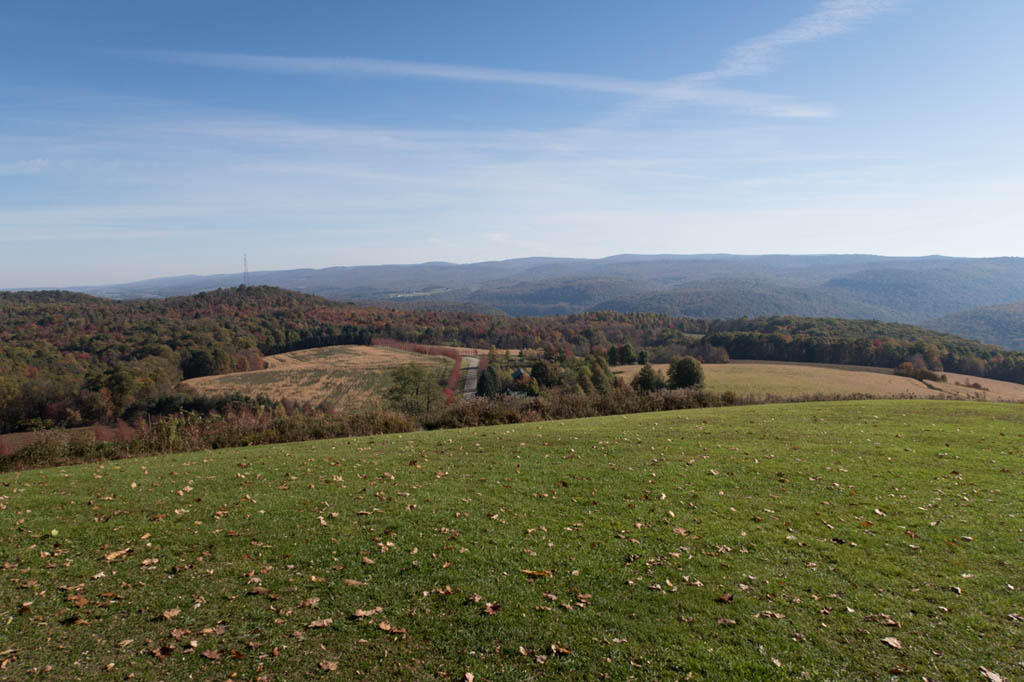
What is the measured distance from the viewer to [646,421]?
20.5 meters

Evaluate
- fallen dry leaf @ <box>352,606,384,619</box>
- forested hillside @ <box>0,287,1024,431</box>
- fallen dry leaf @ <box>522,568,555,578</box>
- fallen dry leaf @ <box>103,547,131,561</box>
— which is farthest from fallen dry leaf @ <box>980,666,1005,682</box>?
forested hillside @ <box>0,287,1024,431</box>

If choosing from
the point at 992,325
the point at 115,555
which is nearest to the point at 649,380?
the point at 115,555

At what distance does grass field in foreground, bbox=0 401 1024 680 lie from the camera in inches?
216

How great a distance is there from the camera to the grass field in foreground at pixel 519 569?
5.48 meters

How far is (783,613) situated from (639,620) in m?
1.85

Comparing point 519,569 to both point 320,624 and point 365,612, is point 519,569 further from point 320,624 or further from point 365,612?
point 320,624

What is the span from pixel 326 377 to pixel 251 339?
71.0 ft

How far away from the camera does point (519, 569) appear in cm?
746

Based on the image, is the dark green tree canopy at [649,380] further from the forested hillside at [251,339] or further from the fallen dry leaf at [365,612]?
the fallen dry leaf at [365,612]

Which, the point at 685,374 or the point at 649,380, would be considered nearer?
the point at 685,374

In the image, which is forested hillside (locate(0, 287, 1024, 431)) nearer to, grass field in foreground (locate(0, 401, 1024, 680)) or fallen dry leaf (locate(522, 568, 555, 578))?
grass field in foreground (locate(0, 401, 1024, 680))

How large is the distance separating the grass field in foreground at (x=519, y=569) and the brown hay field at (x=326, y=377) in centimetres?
3300

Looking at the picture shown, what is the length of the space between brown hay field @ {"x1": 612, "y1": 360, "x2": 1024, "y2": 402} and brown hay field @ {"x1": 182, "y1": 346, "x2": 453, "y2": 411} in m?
28.4

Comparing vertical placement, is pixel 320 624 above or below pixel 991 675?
above
